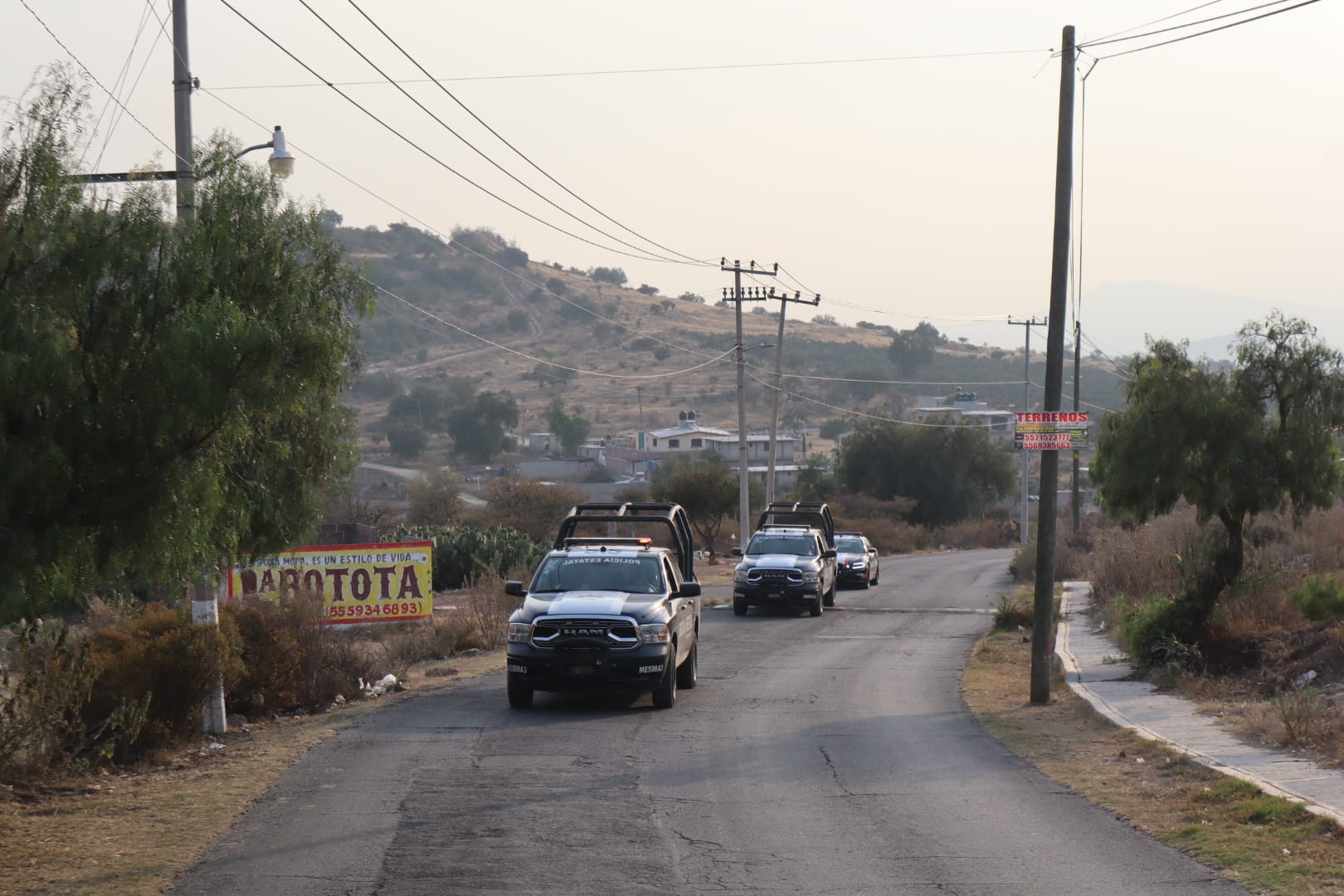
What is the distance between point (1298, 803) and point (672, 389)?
466 ft

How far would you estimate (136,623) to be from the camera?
1304 cm

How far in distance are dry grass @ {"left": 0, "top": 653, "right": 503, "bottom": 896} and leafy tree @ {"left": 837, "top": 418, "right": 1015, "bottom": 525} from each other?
239 ft

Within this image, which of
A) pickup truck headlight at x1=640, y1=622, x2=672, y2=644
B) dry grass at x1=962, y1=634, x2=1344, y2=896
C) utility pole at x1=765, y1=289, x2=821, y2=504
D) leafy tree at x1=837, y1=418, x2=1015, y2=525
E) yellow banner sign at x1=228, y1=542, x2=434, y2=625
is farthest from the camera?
leafy tree at x1=837, y1=418, x2=1015, y2=525

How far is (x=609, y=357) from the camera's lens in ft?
515

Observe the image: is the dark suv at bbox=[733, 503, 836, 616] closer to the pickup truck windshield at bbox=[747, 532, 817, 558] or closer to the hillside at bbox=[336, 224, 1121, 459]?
the pickup truck windshield at bbox=[747, 532, 817, 558]

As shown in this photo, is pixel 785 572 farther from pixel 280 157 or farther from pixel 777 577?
pixel 280 157

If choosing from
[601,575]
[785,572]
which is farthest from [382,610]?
[785,572]

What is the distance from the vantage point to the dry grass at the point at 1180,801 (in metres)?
7.91

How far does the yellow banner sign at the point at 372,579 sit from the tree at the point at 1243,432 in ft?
37.4

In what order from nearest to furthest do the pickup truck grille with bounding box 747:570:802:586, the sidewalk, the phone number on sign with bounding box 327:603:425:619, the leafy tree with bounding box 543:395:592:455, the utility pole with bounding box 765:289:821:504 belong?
the sidewalk
the phone number on sign with bounding box 327:603:425:619
the pickup truck grille with bounding box 747:570:802:586
the utility pole with bounding box 765:289:821:504
the leafy tree with bounding box 543:395:592:455

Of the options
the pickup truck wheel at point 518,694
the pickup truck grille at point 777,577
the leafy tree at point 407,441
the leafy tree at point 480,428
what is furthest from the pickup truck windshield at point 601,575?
the leafy tree at point 407,441

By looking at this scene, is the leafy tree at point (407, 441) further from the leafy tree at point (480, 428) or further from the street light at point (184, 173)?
the street light at point (184, 173)

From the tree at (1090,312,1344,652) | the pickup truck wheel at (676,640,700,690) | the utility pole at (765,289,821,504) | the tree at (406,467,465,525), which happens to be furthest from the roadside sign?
the tree at (406,467,465,525)

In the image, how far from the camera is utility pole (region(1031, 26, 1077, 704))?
15289 millimetres
